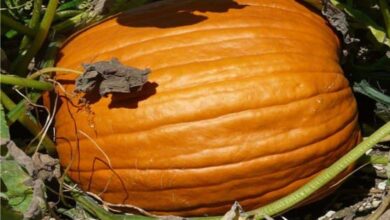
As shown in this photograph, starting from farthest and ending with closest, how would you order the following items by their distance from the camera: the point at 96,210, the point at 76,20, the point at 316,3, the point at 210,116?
the point at 76,20
the point at 316,3
the point at 96,210
the point at 210,116

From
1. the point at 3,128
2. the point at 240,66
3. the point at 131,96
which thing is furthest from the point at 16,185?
the point at 240,66

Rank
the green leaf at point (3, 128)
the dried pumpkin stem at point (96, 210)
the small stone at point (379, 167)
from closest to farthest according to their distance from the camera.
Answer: the green leaf at point (3, 128) < the dried pumpkin stem at point (96, 210) < the small stone at point (379, 167)

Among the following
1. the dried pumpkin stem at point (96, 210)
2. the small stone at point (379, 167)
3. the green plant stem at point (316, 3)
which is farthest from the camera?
the small stone at point (379, 167)

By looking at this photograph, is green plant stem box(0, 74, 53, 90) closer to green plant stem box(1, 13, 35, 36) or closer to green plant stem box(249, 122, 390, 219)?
green plant stem box(1, 13, 35, 36)

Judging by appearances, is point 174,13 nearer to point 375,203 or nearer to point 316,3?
point 316,3

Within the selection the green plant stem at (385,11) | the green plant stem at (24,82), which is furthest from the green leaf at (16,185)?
the green plant stem at (385,11)

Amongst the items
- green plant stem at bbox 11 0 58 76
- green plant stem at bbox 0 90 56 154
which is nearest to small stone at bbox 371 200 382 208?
green plant stem at bbox 0 90 56 154

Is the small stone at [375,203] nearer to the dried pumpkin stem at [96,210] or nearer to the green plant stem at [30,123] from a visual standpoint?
the dried pumpkin stem at [96,210]
